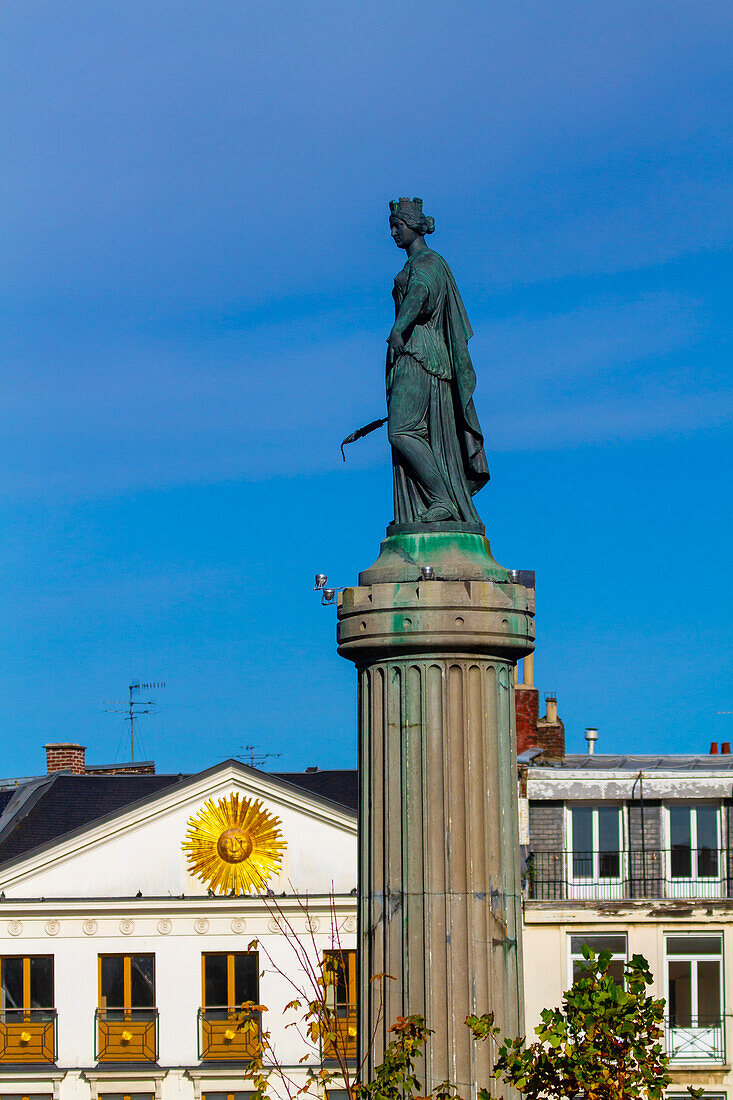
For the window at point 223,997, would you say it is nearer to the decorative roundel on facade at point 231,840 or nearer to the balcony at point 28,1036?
the decorative roundel on facade at point 231,840

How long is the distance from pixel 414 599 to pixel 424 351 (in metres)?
2.15

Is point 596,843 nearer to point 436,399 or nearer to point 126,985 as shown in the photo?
point 126,985

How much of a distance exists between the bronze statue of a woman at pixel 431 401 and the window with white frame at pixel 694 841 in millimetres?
35987

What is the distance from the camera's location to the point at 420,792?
1577 centimetres

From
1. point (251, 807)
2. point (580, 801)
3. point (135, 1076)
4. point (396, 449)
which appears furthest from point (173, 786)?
point (396, 449)

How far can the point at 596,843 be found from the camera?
51.8 m

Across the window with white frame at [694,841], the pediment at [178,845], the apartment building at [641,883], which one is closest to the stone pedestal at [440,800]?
the apartment building at [641,883]

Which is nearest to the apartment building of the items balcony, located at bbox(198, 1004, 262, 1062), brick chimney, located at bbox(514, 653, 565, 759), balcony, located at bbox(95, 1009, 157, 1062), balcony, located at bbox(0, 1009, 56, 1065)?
brick chimney, located at bbox(514, 653, 565, 759)

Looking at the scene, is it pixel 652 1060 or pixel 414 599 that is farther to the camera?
pixel 414 599

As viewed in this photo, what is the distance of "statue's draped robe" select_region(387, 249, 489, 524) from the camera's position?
1678 cm

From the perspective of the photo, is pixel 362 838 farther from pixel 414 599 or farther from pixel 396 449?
pixel 396 449

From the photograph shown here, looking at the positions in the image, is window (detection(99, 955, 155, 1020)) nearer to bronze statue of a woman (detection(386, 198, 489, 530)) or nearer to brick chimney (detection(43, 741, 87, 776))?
brick chimney (detection(43, 741, 87, 776))

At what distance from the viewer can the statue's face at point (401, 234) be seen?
17.1 metres

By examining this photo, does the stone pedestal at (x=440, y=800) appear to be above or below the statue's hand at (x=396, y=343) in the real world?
below
